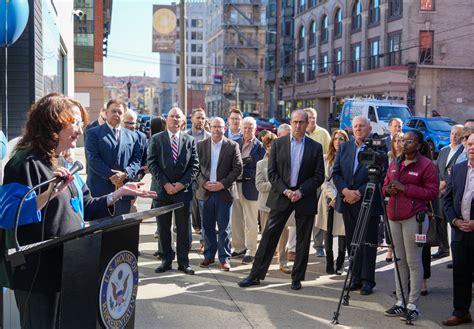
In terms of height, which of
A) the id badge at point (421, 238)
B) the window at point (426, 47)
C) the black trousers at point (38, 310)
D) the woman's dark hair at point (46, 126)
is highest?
the window at point (426, 47)

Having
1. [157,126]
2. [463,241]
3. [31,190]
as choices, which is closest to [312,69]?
[157,126]

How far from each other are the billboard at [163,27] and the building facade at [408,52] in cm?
2084

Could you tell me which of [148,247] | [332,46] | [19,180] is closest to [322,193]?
[148,247]

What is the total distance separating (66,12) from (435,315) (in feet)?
42.7

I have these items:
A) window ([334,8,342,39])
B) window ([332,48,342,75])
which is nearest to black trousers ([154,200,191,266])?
window ([332,48,342,75])

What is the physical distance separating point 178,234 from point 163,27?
17.1 m

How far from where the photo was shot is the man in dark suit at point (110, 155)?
7.52 m

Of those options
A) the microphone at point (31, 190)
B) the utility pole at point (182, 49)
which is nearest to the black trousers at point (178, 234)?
the microphone at point (31, 190)

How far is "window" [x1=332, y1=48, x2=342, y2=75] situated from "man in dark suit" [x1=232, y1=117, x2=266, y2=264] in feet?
150

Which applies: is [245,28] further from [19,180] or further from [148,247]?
[19,180]

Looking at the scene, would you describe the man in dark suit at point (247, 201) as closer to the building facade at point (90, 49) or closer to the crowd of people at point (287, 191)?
the crowd of people at point (287, 191)

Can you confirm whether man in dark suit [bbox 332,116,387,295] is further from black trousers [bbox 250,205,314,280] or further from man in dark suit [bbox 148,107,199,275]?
man in dark suit [bbox 148,107,199,275]

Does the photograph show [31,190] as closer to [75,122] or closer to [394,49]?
[75,122]

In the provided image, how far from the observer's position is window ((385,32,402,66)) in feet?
142
